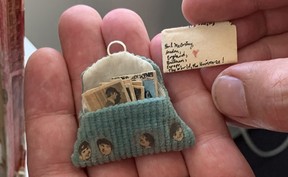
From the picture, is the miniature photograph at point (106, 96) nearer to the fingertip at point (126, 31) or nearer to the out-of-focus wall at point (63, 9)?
the fingertip at point (126, 31)

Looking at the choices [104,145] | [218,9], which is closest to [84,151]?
[104,145]

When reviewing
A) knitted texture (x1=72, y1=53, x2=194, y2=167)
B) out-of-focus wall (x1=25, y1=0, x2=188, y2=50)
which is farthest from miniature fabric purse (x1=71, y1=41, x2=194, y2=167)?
out-of-focus wall (x1=25, y1=0, x2=188, y2=50)

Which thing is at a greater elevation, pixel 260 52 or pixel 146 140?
pixel 260 52

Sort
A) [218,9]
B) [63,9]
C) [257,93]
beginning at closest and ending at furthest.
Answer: [257,93]
[218,9]
[63,9]

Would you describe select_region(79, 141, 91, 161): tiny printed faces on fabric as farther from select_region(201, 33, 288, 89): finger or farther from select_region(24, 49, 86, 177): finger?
select_region(201, 33, 288, 89): finger

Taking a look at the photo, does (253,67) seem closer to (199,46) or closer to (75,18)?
(199,46)

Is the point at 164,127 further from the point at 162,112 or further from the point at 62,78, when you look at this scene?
the point at 62,78

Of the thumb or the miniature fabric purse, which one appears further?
the miniature fabric purse
